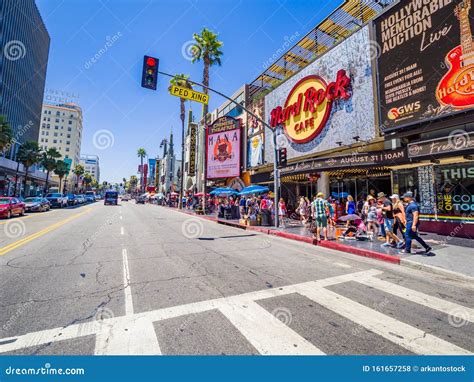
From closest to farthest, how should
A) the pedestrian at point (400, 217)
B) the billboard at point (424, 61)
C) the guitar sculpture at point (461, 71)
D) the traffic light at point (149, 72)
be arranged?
the pedestrian at point (400, 217)
the traffic light at point (149, 72)
the guitar sculpture at point (461, 71)
the billboard at point (424, 61)

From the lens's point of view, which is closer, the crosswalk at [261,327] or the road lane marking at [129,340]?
the road lane marking at [129,340]

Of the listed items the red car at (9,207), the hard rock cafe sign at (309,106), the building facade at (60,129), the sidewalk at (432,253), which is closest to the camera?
the sidewalk at (432,253)

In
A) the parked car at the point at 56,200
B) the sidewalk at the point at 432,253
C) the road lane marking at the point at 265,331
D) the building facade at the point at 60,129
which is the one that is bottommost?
the road lane marking at the point at 265,331

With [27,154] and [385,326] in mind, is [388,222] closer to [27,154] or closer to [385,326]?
[385,326]

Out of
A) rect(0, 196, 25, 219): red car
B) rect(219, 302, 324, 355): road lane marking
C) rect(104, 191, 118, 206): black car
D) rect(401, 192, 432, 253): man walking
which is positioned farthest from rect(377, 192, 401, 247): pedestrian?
rect(104, 191, 118, 206): black car

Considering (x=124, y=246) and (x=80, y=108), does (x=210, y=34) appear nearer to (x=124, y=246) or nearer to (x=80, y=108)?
(x=124, y=246)

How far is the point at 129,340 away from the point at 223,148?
91.9 feet

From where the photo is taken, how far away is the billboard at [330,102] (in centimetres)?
1396

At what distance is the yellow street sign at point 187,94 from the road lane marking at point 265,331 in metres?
9.15

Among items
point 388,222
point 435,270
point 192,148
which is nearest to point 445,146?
point 388,222

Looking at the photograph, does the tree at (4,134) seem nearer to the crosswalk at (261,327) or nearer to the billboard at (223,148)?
the billboard at (223,148)

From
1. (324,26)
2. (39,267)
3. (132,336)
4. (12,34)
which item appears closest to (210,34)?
(324,26)

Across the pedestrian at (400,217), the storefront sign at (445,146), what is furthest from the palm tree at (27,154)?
the storefront sign at (445,146)

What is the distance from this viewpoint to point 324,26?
17.2m
